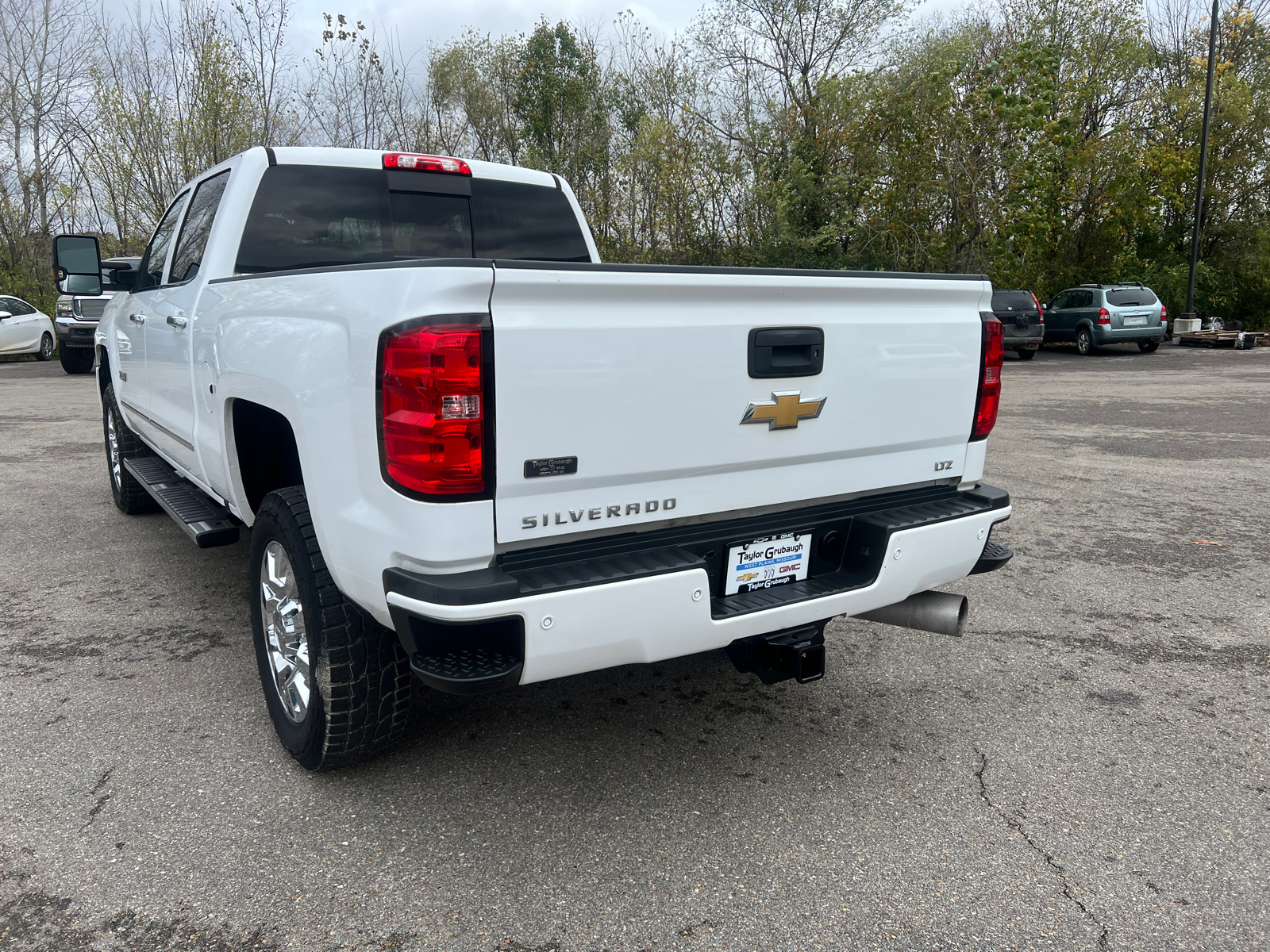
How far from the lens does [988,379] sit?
10.3 feet

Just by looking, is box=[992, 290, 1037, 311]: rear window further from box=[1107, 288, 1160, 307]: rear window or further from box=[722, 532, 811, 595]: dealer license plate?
box=[722, 532, 811, 595]: dealer license plate

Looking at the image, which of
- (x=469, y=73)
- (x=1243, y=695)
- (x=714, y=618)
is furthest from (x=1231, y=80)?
(x=714, y=618)

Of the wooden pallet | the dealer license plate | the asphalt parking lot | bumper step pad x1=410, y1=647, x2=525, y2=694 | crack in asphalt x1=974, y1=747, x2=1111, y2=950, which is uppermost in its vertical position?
the wooden pallet

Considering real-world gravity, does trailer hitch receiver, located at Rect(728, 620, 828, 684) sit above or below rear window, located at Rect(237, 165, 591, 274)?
below

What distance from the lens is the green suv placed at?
21.7 meters

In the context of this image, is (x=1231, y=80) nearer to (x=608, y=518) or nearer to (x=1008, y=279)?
(x=1008, y=279)

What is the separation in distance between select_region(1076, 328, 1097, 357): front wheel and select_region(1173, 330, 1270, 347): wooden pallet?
3938 millimetres

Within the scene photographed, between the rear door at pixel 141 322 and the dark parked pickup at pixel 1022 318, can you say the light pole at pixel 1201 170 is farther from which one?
the rear door at pixel 141 322

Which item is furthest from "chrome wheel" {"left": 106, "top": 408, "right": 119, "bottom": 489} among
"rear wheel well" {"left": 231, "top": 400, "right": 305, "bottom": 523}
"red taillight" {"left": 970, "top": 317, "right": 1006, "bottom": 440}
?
"red taillight" {"left": 970, "top": 317, "right": 1006, "bottom": 440}

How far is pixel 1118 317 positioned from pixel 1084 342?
1014 mm

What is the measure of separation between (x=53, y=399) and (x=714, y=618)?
14348 millimetres

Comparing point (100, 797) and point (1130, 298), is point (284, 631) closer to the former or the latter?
point (100, 797)

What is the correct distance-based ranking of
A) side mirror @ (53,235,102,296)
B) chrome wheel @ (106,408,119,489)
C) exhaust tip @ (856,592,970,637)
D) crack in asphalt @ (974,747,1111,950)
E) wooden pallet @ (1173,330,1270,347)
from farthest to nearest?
wooden pallet @ (1173,330,1270,347) → chrome wheel @ (106,408,119,489) → side mirror @ (53,235,102,296) → exhaust tip @ (856,592,970,637) → crack in asphalt @ (974,747,1111,950)

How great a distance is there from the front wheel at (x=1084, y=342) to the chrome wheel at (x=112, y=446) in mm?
21725
